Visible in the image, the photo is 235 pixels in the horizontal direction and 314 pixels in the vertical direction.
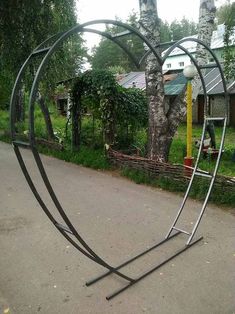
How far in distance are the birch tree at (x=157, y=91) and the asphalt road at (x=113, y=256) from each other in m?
1.19

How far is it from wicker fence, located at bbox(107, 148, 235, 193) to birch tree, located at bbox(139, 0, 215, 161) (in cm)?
41

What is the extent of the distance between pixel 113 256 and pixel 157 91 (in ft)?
13.5

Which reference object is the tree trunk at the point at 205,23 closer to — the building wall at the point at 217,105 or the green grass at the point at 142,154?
the green grass at the point at 142,154

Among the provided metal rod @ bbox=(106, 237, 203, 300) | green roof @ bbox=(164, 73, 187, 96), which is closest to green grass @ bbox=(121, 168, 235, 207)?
metal rod @ bbox=(106, 237, 203, 300)

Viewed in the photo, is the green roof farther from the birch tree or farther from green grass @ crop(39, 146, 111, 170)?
the birch tree

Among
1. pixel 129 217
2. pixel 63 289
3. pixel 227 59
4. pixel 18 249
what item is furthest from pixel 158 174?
pixel 227 59

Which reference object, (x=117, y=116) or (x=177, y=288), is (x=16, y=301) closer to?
(x=177, y=288)

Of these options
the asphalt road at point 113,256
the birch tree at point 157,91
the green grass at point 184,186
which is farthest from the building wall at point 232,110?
the asphalt road at point 113,256

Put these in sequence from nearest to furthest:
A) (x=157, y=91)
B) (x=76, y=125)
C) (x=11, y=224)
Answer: (x=11, y=224), (x=157, y=91), (x=76, y=125)

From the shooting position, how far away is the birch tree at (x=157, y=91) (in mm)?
7162

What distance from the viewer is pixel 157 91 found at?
7523mm

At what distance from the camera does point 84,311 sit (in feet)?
11.2

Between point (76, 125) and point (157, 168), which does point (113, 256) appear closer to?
point (157, 168)

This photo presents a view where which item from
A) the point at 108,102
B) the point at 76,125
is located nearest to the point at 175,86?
the point at 76,125
